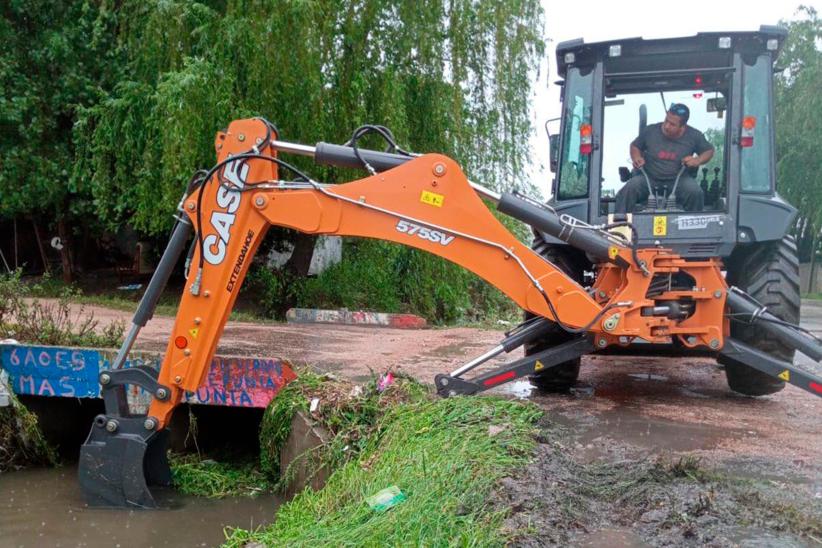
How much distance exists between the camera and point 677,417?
5438 mm

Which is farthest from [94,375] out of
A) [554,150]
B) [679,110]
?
[679,110]

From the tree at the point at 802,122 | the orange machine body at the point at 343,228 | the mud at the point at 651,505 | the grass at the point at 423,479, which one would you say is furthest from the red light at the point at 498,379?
the tree at the point at 802,122

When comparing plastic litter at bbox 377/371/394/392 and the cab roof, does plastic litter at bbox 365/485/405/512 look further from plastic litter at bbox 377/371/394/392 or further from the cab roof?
the cab roof

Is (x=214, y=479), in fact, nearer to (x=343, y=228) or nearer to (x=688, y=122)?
(x=343, y=228)

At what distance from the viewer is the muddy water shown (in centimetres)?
502

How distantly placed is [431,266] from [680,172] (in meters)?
7.34

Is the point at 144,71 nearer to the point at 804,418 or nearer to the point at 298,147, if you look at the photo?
the point at 298,147

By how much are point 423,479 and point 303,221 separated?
1.86 meters

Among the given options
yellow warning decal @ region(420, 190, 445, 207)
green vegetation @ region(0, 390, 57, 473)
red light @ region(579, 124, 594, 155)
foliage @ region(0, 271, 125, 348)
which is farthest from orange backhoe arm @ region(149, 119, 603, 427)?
foliage @ region(0, 271, 125, 348)

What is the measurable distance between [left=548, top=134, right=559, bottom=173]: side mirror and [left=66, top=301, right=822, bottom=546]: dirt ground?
1.82m

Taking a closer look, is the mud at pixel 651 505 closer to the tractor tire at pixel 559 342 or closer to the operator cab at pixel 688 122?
the tractor tire at pixel 559 342

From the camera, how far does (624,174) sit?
624 cm

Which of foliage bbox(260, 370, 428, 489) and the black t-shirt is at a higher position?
the black t-shirt

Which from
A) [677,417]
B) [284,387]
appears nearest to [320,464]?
[284,387]
